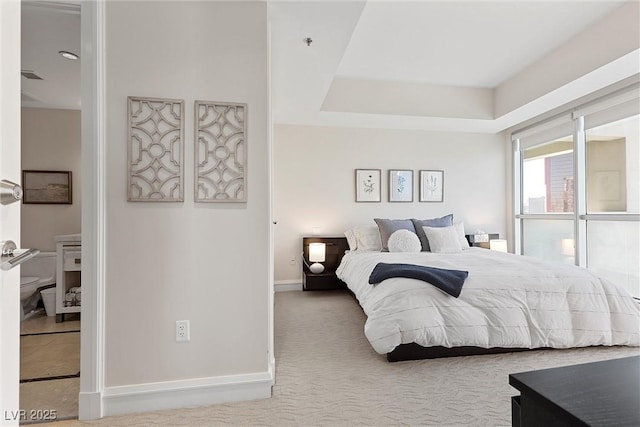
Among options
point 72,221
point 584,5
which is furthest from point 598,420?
point 72,221

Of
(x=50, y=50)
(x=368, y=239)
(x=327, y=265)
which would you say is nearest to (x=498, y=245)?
(x=368, y=239)

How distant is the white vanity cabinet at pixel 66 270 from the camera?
3.06 m

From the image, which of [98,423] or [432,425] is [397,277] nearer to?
[432,425]

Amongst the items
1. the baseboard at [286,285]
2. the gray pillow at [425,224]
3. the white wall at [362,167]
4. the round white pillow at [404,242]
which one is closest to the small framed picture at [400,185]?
the white wall at [362,167]

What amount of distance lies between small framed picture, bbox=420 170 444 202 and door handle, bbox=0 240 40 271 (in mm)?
4879

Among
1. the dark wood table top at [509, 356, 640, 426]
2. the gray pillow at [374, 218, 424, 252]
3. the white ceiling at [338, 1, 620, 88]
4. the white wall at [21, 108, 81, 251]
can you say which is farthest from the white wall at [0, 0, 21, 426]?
the white wall at [21, 108, 81, 251]

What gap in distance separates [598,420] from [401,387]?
167 cm

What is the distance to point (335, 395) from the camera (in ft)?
6.22

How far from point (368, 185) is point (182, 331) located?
3.59m

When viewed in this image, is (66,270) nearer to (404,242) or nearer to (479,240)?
(404,242)

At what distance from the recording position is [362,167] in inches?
191

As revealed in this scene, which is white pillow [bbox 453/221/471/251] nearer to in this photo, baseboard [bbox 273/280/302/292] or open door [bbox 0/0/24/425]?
baseboard [bbox 273/280/302/292]

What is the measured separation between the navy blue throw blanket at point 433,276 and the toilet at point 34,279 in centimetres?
348

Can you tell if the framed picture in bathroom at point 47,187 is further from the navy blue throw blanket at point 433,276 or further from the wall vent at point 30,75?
the navy blue throw blanket at point 433,276
